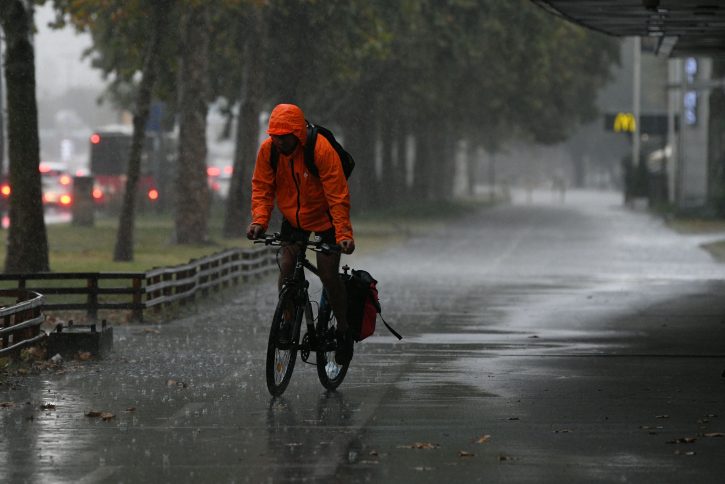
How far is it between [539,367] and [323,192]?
10.9 ft

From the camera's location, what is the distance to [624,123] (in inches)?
3253

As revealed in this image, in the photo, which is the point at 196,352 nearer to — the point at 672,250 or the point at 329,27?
the point at 672,250

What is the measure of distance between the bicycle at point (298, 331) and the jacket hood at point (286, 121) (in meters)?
0.72

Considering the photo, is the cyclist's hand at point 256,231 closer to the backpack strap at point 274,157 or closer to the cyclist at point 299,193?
the cyclist at point 299,193

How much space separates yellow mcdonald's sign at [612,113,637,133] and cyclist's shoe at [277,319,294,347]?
71572mm

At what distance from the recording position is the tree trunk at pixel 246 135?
40312mm

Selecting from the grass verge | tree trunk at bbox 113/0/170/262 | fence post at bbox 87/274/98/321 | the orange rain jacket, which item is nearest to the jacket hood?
the orange rain jacket

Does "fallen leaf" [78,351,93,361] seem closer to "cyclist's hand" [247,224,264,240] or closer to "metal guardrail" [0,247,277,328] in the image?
"metal guardrail" [0,247,277,328]

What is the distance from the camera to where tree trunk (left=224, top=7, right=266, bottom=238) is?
132 feet

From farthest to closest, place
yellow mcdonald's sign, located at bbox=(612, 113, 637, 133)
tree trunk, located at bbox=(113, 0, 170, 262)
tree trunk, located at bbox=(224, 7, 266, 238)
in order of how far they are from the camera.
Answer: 1. yellow mcdonald's sign, located at bbox=(612, 113, 637, 133)
2. tree trunk, located at bbox=(224, 7, 266, 238)
3. tree trunk, located at bbox=(113, 0, 170, 262)

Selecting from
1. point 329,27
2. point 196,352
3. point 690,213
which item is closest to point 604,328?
point 196,352

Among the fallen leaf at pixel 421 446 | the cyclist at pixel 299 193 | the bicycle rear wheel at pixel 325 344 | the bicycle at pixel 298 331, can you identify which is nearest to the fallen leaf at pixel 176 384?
the bicycle at pixel 298 331

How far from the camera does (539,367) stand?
14234 millimetres

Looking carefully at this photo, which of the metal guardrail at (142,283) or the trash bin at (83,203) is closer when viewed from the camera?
the metal guardrail at (142,283)
